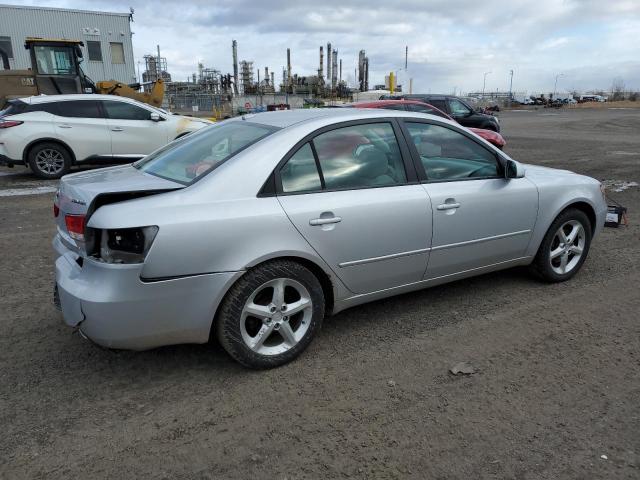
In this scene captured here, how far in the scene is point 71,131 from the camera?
10133 millimetres

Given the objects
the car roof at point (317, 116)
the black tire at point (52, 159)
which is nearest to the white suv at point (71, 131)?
the black tire at point (52, 159)

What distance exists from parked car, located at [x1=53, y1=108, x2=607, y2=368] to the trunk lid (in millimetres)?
11

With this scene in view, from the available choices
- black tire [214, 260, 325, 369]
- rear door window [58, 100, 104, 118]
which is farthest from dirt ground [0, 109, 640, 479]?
rear door window [58, 100, 104, 118]

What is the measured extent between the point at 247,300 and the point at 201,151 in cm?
118

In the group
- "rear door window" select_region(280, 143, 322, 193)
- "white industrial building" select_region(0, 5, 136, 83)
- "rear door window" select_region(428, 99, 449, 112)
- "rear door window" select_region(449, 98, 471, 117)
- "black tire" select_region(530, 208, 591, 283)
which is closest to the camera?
"rear door window" select_region(280, 143, 322, 193)

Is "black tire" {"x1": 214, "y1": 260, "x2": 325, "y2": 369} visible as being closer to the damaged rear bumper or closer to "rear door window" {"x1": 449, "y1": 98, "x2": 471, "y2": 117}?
→ the damaged rear bumper

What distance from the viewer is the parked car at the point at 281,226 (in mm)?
2727

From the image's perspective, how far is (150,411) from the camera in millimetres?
2791

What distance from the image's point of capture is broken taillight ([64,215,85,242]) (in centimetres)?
285

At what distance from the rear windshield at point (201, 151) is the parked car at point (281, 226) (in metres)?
0.02

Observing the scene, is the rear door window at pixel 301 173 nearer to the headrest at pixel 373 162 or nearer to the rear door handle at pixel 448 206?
the headrest at pixel 373 162

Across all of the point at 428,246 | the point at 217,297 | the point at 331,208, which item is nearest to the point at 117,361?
the point at 217,297

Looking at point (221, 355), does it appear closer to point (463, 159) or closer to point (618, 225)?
point (463, 159)

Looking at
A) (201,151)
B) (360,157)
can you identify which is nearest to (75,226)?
(201,151)
